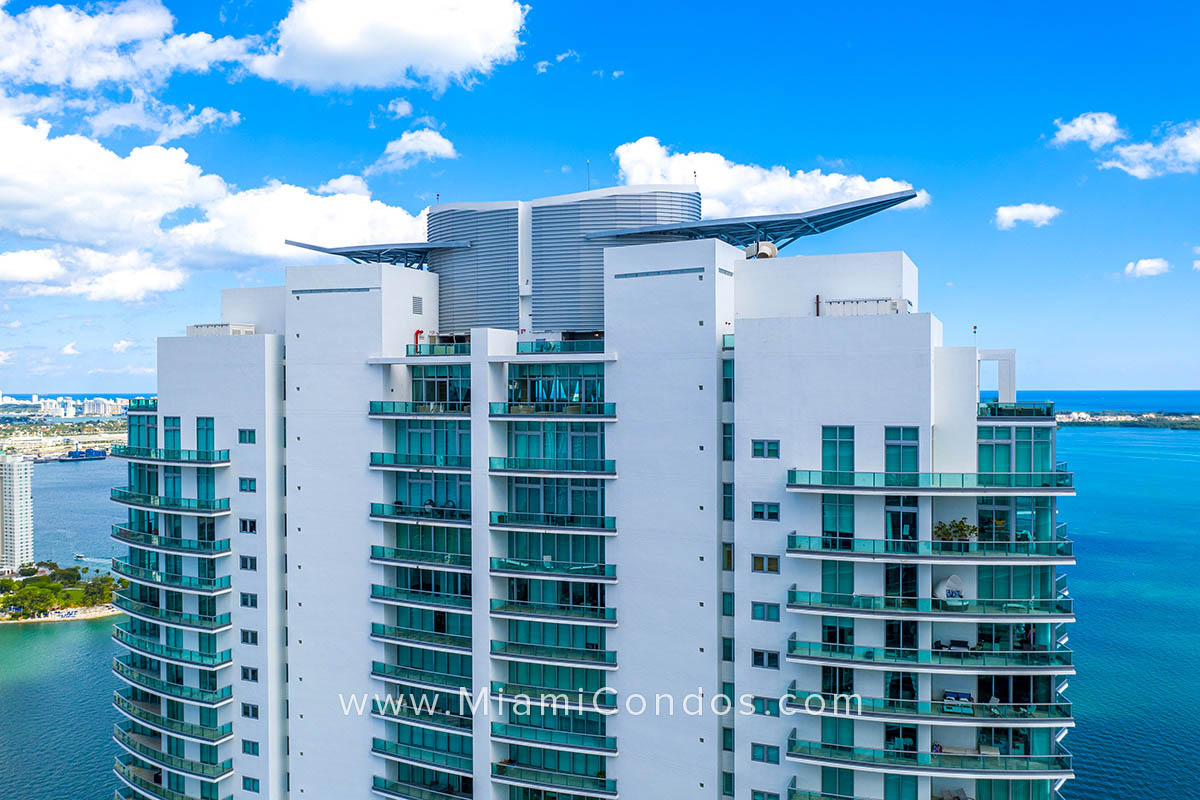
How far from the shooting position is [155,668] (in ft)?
145

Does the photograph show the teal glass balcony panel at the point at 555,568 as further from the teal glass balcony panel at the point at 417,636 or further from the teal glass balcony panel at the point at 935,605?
the teal glass balcony panel at the point at 935,605

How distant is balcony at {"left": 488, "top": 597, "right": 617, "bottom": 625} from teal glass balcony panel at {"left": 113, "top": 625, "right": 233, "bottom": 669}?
1610 cm

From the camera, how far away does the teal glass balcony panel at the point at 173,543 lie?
40.3 m

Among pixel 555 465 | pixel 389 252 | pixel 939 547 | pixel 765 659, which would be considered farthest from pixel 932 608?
pixel 389 252

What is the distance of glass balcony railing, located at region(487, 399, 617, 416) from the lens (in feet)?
115

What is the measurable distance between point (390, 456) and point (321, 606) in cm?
890

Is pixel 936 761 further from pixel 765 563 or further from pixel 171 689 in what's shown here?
pixel 171 689

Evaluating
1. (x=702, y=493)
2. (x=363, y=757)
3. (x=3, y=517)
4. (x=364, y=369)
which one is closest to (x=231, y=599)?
(x=363, y=757)

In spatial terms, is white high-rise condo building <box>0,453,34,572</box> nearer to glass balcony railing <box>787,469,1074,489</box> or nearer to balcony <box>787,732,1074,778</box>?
balcony <box>787,732,1074,778</box>

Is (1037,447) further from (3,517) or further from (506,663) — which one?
(3,517)

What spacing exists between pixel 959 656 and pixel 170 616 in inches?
1571

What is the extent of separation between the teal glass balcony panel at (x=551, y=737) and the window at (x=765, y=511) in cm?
1245

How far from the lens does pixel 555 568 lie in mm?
35844

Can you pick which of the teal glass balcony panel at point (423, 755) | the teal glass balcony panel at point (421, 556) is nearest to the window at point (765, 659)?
the teal glass balcony panel at point (421, 556)
